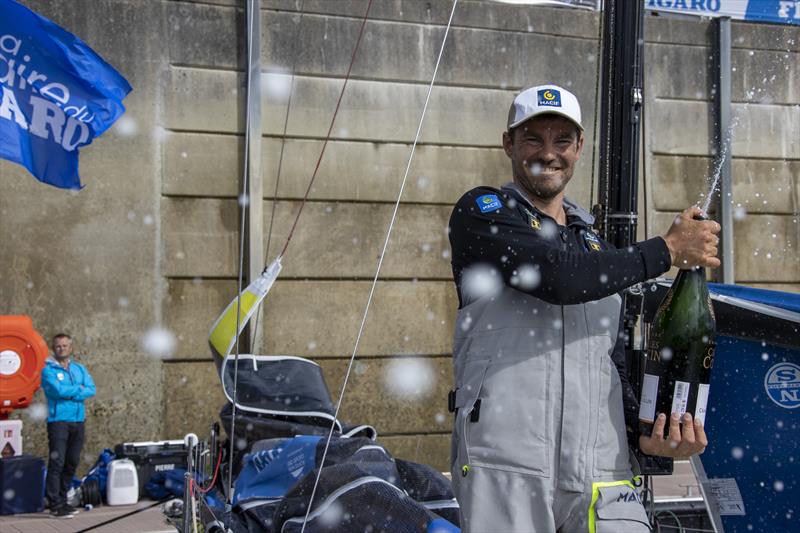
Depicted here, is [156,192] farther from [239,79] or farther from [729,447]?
[729,447]

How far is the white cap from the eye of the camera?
9.03ft

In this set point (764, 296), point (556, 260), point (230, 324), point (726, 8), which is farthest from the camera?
point (726, 8)

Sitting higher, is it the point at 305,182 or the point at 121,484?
the point at 305,182

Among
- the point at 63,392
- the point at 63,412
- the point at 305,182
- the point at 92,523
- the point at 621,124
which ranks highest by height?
the point at 305,182

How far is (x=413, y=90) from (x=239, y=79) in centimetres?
183

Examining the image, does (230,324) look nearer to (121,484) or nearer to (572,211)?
(572,211)

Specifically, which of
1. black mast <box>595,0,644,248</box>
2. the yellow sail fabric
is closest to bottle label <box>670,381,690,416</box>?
black mast <box>595,0,644,248</box>

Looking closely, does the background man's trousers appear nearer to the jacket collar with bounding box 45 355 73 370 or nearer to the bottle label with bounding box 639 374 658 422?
the jacket collar with bounding box 45 355 73 370

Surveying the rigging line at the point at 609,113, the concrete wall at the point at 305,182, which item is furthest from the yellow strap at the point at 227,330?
the concrete wall at the point at 305,182

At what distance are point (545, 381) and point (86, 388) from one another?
7.52 metres

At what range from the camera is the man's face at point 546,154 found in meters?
2.78

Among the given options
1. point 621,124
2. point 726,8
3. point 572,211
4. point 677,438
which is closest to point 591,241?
point 572,211

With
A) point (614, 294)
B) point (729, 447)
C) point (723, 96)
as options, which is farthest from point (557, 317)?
point (723, 96)

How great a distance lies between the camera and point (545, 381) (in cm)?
258
